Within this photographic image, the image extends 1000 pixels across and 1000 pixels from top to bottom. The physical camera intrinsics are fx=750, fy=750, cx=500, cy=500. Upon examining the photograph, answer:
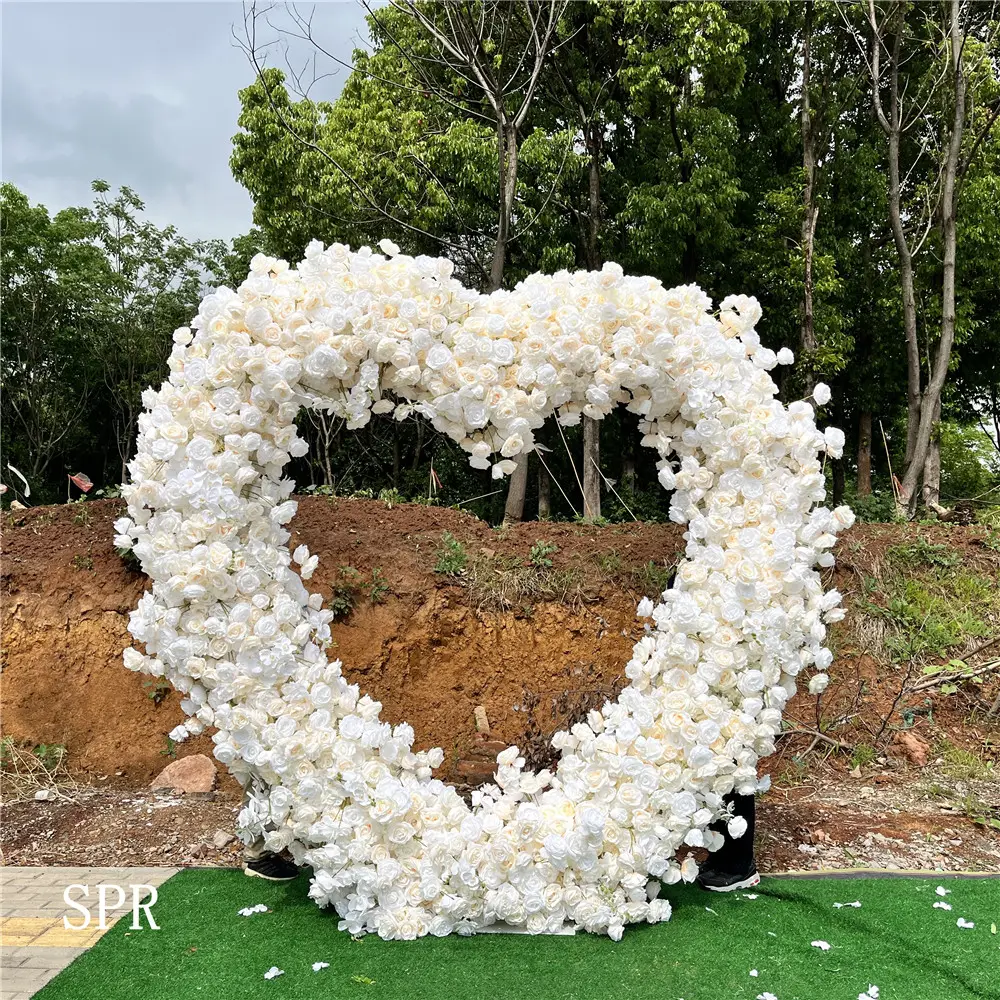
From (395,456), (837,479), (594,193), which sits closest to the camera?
(594,193)

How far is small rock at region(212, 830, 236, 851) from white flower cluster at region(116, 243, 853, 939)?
3.78 ft

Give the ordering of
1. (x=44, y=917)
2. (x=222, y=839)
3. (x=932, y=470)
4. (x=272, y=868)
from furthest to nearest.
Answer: (x=932, y=470) < (x=222, y=839) < (x=272, y=868) < (x=44, y=917)

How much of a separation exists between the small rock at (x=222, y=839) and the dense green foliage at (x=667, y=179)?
17.1 feet

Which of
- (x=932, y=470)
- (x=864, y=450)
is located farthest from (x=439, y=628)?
(x=864, y=450)

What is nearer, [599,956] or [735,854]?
[599,956]

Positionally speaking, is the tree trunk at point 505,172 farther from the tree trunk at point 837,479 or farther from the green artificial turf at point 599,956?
the tree trunk at point 837,479

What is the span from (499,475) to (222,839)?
8.54 feet

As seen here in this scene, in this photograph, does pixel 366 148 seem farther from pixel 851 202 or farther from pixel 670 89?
pixel 851 202

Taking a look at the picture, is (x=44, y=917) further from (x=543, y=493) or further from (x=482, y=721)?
(x=543, y=493)

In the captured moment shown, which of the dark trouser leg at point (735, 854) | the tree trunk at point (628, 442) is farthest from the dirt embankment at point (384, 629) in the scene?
the tree trunk at point (628, 442)

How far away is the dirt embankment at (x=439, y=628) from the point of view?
5.03 m

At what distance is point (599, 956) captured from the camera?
Result: 8.57 ft

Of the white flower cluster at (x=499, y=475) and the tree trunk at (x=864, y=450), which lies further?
the tree trunk at (x=864, y=450)

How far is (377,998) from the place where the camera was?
2.38 m
